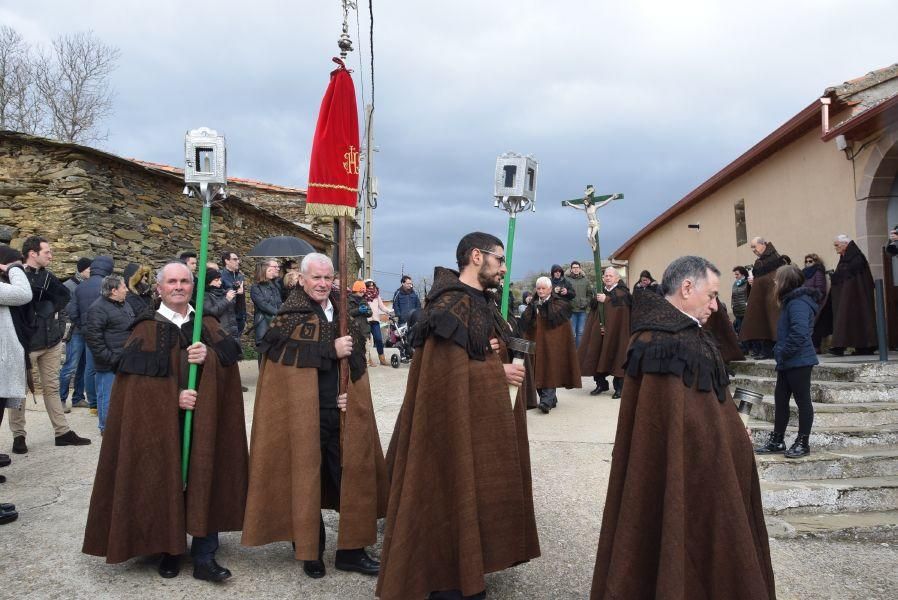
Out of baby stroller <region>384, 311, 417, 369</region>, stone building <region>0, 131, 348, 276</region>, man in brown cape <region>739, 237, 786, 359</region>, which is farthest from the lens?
baby stroller <region>384, 311, 417, 369</region>

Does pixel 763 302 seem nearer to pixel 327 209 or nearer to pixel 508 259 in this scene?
pixel 508 259

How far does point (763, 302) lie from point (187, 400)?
28.7 feet

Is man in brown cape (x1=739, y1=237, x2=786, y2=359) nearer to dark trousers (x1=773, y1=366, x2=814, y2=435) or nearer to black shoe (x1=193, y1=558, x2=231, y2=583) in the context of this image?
dark trousers (x1=773, y1=366, x2=814, y2=435)

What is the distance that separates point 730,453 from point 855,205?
9.28m

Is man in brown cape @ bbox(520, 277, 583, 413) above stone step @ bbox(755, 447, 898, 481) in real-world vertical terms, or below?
above

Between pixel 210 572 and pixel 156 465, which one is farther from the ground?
pixel 156 465

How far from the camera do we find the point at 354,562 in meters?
4.06

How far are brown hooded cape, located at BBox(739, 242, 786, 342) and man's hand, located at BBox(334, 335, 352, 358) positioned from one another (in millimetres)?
7866

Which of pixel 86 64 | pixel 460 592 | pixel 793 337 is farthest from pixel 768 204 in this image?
pixel 86 64

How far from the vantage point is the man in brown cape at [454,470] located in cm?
335

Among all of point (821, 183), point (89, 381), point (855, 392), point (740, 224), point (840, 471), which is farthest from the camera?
point (740, 224)

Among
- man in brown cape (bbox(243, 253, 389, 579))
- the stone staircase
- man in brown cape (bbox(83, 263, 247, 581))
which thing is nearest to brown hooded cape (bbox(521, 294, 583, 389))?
the stone staircase

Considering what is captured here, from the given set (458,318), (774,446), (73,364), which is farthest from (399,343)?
(458,318)

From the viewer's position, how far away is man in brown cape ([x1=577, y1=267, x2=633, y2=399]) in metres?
10.1
